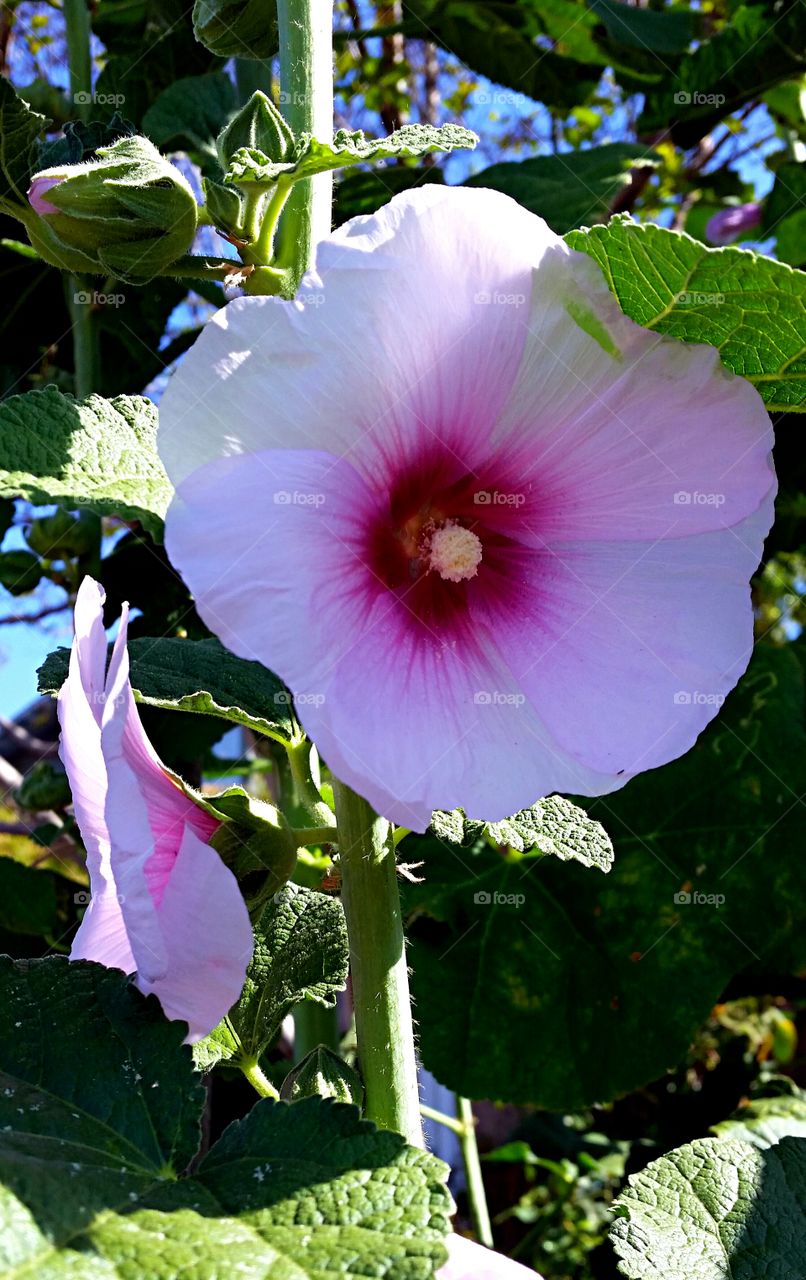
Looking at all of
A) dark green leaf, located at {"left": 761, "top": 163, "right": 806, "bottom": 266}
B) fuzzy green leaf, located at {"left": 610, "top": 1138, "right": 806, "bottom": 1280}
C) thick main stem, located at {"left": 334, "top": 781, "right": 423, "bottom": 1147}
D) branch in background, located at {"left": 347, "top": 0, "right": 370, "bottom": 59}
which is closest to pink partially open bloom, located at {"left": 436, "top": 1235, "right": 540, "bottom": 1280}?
thick main stem, located at {"left": 334, "top": 781, "right": 423, "bottom": 1147}

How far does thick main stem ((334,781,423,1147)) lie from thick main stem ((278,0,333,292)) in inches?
10.9

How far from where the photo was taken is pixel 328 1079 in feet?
1.94

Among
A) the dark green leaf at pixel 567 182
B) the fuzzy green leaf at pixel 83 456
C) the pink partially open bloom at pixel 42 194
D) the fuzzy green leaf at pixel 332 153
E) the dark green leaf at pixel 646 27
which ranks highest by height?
the fuzzy green leaf at pixel 332 153

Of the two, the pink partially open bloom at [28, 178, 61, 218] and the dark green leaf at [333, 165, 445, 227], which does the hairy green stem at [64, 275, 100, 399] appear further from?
the pink partially open bloom at [28, 178, 61, 218]

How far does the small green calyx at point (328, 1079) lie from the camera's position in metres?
0.59

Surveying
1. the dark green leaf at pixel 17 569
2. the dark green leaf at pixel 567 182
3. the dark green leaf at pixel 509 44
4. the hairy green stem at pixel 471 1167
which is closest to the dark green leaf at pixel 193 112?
the dark green leaf at pixel 567 182

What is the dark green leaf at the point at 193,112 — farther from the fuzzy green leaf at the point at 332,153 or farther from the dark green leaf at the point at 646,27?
the fuzzy green leaf at the point at 332,153

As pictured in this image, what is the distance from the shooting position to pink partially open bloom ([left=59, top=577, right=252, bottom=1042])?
0.51 m

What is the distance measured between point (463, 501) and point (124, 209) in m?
0.23

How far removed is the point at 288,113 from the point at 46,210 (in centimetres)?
13

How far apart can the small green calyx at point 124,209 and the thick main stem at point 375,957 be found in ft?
0.95

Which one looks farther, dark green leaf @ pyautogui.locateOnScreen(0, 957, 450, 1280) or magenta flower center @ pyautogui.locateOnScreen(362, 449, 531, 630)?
magenta flower center @ pyautogui.locateOnScreen(362, 449, 531, 630)

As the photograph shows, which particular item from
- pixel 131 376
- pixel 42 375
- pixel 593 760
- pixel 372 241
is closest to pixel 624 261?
pixel 372 241

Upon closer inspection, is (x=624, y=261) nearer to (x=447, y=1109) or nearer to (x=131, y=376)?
(x=131, y=376)
